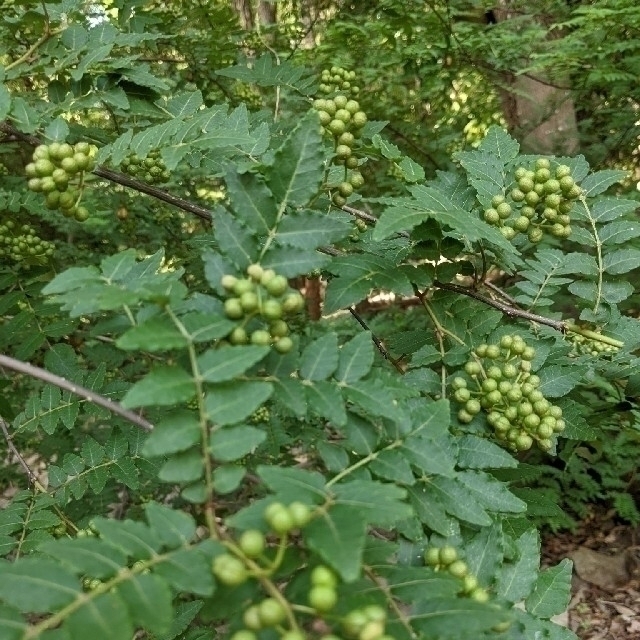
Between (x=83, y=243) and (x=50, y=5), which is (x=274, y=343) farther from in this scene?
(x=83, y=243)

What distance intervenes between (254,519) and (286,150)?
0.78 meters

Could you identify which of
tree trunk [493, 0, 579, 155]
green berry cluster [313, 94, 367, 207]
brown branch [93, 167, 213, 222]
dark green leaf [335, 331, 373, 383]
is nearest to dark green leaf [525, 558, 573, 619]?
dark green leaf [335, 331, 373, 383]

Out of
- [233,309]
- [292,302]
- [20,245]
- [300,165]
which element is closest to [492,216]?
[300,165]

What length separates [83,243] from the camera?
4.71 meters

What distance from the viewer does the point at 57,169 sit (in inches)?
71.3

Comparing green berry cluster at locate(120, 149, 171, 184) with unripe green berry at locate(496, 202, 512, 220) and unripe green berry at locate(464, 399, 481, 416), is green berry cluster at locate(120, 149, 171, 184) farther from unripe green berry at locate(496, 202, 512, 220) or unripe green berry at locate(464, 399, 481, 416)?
unripe green berry at locate(464, 399, 481, 416)

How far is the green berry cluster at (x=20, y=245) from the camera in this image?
9.79 feet

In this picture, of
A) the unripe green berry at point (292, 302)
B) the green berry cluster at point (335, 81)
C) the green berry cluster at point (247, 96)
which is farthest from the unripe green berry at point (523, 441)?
the green berry cluster at point (247, 96)

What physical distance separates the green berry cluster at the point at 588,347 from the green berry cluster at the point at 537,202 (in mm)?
359

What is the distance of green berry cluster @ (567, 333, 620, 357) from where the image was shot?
2.10m

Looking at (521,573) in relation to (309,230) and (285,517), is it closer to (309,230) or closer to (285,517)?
(285,517)

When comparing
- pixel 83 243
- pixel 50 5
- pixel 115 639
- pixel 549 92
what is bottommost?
pixel 83 243

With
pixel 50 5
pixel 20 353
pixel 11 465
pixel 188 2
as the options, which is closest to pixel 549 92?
pixel 188 2

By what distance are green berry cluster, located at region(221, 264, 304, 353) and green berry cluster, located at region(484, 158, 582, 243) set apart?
946 mm
